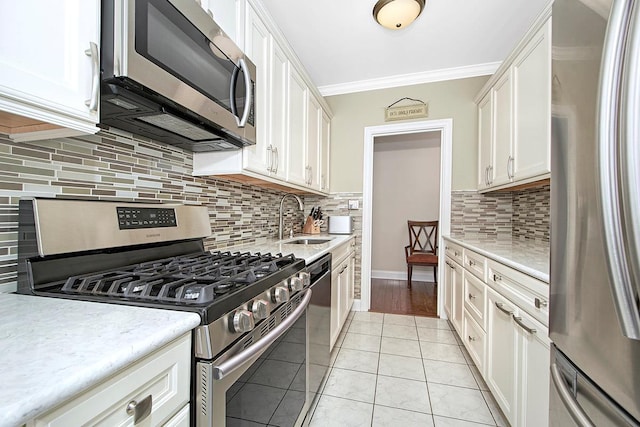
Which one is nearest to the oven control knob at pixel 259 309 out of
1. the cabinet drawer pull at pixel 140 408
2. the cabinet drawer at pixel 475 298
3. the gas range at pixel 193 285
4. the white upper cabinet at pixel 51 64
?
the gas range at pixel 193 285

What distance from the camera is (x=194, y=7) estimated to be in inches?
40.2

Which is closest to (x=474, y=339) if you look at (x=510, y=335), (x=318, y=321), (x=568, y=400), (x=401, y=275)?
(x=510, y=335)

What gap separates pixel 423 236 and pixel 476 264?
261cm

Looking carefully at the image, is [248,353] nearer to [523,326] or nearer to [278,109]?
[523,326]

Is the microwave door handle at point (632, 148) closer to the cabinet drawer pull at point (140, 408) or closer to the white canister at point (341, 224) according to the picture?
the cabinet drawer pull at point (140, 408)

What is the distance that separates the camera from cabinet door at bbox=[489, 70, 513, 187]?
6.78 feet

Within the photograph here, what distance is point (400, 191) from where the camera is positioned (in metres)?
4.63

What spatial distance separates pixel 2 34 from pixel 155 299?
64cm

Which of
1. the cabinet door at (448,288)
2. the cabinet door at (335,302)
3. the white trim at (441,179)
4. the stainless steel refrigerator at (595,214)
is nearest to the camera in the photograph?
the stainless steel refrigerator at (595,214)

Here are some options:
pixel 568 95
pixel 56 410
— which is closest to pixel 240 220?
pixel 56 410

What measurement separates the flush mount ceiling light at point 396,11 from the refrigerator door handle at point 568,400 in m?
2.09

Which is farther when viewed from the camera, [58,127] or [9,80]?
[58,127]

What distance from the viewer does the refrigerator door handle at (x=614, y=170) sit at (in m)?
0.47

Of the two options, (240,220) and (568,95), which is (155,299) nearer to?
(568,95)
